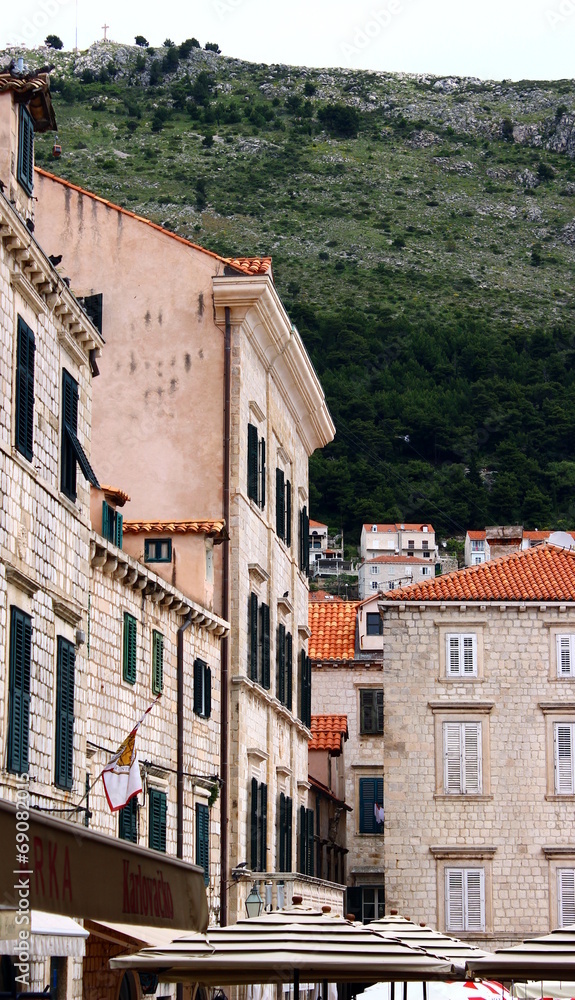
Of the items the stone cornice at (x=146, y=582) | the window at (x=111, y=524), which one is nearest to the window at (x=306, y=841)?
the stone cornice at (x=146, y=582)

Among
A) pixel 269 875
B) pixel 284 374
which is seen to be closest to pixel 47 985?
pixel 269 875

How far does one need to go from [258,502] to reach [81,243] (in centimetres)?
619

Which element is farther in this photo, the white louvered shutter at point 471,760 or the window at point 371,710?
the window at point 371,710

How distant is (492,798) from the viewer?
41906 mm

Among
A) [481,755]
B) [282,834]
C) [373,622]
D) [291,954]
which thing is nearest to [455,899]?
[481,755]

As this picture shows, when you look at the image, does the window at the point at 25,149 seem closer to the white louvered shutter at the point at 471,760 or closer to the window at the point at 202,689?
the window at the point at 202,689

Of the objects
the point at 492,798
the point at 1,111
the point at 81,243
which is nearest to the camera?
the point at 1,111

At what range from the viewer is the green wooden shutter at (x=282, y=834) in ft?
113

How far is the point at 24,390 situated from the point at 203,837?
42.4 feet

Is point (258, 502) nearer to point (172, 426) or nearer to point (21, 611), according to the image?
point (172, 426)

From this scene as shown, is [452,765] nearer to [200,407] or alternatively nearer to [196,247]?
[200,407]

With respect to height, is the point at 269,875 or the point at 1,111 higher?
the point at 1,111

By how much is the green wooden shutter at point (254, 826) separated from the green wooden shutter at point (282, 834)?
3.06m

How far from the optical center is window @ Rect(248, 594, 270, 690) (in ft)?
103
